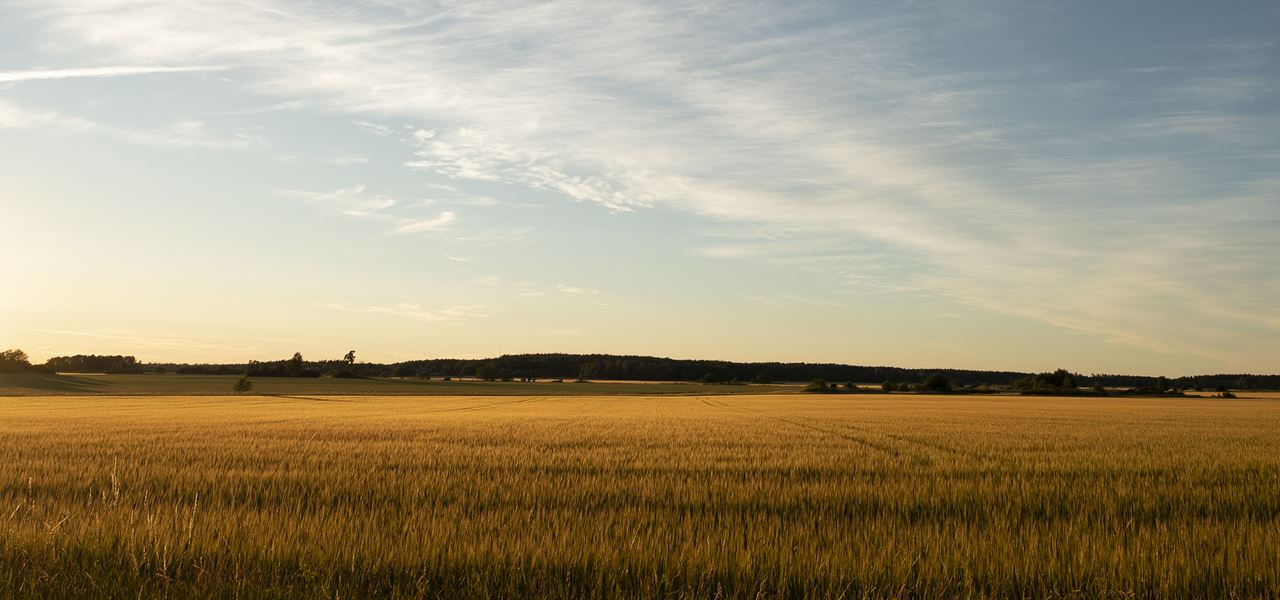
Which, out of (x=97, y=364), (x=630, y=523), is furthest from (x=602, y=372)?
(x=630, y=523)

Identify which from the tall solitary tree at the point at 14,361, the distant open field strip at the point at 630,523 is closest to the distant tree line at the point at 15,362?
the tall solitary tree at the point at 14,361

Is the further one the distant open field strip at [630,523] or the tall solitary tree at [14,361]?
the tall solitary tree at [14,361]

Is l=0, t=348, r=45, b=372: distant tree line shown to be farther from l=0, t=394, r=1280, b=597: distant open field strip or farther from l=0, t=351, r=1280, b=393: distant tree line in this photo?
l=0, t=394, r=1280, b=597: distant open field strip

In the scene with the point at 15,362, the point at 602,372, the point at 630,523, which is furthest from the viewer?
the point at 602,372

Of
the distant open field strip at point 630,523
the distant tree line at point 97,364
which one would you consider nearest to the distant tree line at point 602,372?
the distant tree line at point 97,364

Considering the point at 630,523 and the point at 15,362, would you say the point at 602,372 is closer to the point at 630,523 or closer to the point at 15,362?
the point at 15,362

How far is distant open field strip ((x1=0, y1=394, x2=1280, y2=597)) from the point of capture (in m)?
5.72

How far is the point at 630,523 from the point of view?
7.75 meters

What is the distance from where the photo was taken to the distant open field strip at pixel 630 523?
5723 millimetres

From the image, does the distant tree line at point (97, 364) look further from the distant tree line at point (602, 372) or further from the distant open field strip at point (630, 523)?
the distant open field strip at point (630, 523)

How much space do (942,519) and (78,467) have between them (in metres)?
12.7

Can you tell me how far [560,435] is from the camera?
21297 millimetres

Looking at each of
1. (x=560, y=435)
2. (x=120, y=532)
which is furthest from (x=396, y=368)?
(x=120, y=532)

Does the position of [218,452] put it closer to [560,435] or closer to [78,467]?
[78,467]
